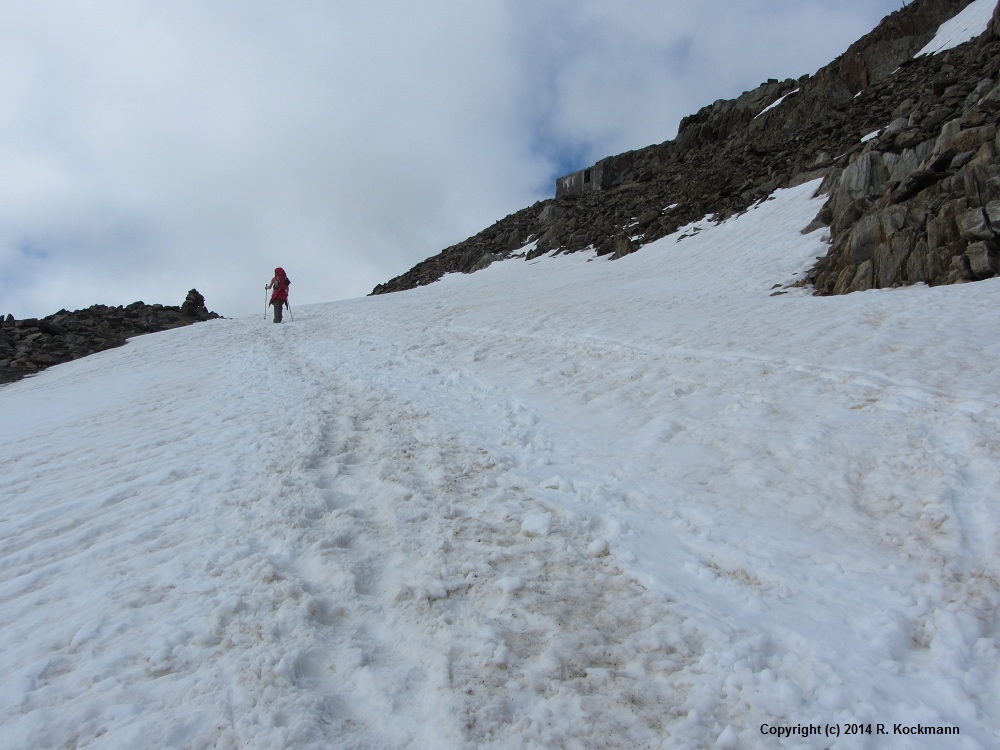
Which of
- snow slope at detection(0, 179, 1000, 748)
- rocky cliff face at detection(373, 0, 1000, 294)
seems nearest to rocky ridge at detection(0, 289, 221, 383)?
snow slope at detection(0, 179, 1000, 748)

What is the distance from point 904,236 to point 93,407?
635 inches

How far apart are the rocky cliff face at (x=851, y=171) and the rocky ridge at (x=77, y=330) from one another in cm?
2086

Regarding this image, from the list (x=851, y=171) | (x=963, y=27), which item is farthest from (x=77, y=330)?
(x=963, y=27)

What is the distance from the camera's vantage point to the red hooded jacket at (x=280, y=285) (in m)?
21.0

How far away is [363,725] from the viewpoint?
2.62 meters

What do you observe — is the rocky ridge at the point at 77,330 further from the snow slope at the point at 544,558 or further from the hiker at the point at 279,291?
the snow slope at the point at 544,558

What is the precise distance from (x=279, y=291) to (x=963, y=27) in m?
47.2

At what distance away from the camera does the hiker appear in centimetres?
2089

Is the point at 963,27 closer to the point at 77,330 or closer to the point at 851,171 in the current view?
the point at 851,171

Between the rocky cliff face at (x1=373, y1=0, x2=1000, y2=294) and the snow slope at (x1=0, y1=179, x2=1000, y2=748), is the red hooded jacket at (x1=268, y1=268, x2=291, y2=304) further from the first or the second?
the rocky cliff face at (x1=373, y1=0, x2=1000, y2=294)

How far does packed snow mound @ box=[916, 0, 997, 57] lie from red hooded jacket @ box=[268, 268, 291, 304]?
141 ft

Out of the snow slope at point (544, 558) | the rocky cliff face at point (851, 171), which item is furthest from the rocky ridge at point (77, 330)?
the rocky cliff face at point (851, 171)

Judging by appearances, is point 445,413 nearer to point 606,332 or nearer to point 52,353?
point 606,332

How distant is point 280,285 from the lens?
21.3 m
